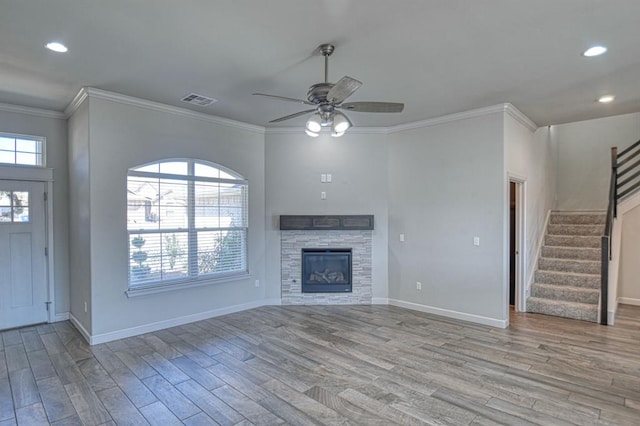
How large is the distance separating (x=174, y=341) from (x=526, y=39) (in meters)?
4.86

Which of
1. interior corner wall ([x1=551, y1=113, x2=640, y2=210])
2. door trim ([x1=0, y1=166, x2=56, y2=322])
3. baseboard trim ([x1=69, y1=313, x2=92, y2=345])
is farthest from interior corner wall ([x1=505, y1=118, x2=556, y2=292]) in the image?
door trim ([x1=0, y1=166, x2=56, y2=322])

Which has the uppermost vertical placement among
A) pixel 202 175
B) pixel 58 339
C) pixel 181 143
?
pixel 181 143

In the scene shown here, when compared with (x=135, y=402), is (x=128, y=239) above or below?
above

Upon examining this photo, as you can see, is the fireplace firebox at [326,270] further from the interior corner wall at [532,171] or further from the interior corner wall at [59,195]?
the interior corner wall at [59,195]

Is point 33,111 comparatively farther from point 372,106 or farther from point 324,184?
point 372,106

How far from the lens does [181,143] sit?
4879 millimetres

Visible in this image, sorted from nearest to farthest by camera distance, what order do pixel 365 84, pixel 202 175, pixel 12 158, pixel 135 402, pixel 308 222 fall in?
pixel 135 402 → pixel 365 84 → pixel 12 158 → pixel 202 175 → pixel 308 222

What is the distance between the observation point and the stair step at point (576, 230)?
625 cm

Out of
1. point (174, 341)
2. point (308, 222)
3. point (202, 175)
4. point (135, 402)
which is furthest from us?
point (308, 222)

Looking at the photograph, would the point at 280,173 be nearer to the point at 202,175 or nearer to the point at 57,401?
the point at 202,175

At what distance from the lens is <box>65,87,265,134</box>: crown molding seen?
13.6ft

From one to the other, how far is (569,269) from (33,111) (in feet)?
28.1

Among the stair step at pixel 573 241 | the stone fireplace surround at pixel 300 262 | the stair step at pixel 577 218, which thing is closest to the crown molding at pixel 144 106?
the stone fireplace surround at pixel 300 262

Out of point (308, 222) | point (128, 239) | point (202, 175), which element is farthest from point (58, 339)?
point (308, 222)
